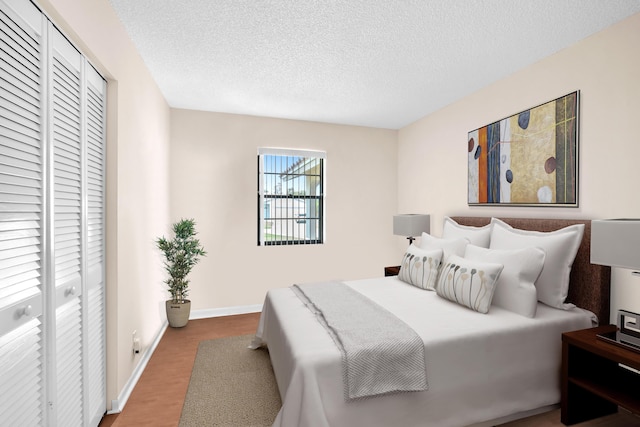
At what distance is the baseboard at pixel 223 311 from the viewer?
3949 mm

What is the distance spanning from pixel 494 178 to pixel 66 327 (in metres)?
3.50

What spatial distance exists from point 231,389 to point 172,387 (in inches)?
18.7

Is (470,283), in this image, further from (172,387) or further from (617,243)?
(172,387)

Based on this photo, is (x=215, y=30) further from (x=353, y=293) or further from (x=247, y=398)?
(x=247, y=398)

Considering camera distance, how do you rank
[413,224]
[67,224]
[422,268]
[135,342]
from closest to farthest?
1. [67,224]
2. [135,342]
3. [422,268]
4. [413,224]

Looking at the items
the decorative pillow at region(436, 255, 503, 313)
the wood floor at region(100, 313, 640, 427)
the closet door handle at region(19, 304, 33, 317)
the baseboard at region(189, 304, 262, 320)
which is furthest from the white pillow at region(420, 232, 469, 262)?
the closet door handle at region(19, 304, 33, 317)

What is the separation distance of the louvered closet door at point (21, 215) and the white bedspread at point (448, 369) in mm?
1111

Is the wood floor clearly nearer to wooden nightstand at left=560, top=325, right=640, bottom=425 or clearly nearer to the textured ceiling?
wooden nightstand at left=560, top=325, right=640, bottom=425

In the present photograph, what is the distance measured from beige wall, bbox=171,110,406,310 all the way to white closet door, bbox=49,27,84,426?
2.26 m

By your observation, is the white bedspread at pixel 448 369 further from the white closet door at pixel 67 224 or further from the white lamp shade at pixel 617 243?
the white closet door at pixel 67 224

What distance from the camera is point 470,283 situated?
2.24m

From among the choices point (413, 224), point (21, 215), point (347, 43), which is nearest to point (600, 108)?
point (347, 43)

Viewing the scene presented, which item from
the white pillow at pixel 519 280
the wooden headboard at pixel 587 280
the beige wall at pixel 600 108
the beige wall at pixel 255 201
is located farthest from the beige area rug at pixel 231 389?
the beige wall at pixel 600 108

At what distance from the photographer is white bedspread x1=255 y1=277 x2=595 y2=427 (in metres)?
1.60
